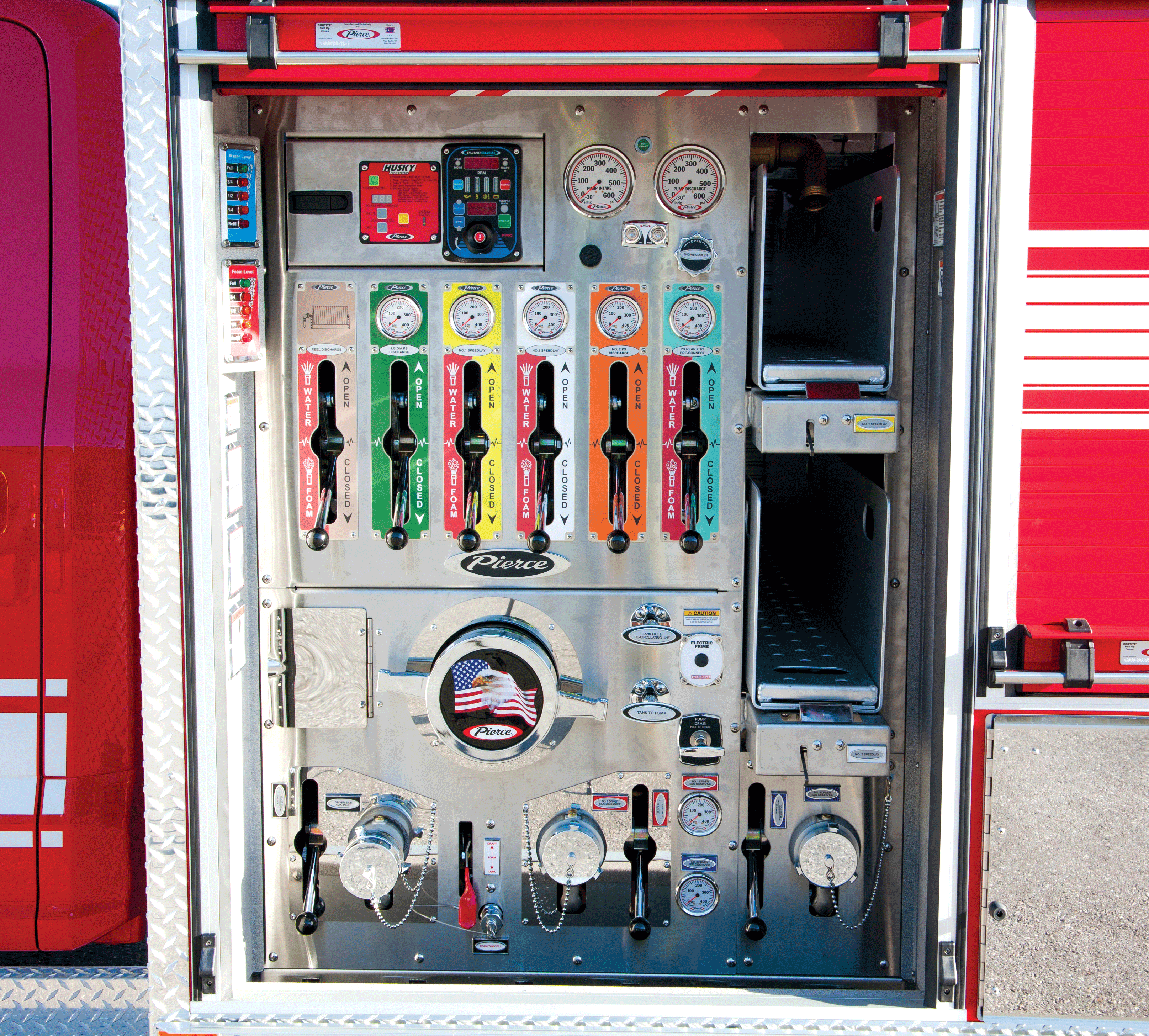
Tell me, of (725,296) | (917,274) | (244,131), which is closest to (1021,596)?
(917,274)

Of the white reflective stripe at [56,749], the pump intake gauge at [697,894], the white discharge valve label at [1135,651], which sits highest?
the white discharge valve label at [1135,651]

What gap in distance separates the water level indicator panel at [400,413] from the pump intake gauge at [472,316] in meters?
0.08

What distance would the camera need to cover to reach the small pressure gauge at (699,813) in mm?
2418

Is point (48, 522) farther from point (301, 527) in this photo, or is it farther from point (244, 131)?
point (244, 131)

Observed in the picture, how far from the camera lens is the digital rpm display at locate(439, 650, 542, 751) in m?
2.31

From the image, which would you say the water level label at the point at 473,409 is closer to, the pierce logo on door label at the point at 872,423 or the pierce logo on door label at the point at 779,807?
the pierce logo on door label at the point at 872,423

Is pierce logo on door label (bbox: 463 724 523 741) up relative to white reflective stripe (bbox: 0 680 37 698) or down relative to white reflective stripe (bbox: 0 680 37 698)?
down

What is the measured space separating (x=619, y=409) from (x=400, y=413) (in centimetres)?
56

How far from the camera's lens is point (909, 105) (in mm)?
2205

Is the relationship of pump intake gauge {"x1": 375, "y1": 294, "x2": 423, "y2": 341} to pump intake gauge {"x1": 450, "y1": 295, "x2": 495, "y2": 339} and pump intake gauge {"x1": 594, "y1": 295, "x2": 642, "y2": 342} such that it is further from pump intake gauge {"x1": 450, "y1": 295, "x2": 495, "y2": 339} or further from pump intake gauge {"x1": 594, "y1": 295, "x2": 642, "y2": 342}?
pump intake gauge {"x1": 594, "y1": 295, "x2": 642, "y2": 342}

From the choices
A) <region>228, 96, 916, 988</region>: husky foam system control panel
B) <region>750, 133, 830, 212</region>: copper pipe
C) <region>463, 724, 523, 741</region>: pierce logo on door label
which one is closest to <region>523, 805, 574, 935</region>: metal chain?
<region>228, 96, 916, 988</region>: husky foam system control panel

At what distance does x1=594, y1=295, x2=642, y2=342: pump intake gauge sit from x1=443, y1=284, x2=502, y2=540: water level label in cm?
26

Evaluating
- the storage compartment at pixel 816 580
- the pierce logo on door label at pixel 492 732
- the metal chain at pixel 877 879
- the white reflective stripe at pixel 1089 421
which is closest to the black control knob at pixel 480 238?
the storage compartment at pixel 816 580

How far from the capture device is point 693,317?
7.54ft
